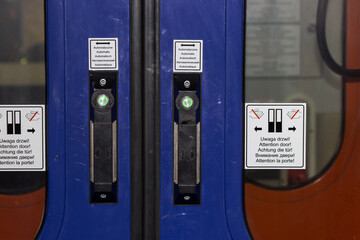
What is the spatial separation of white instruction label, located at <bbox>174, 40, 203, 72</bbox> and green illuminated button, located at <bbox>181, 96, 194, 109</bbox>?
122 millimetres

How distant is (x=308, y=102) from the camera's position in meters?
1.98

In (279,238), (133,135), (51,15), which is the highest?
(51,15)

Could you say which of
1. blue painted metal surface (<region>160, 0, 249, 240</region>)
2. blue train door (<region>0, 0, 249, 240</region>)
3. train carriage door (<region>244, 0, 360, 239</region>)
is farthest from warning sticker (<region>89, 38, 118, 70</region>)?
train carriage door (<region>244, 0, 360, 239</region>)

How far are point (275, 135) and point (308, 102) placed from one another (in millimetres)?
200

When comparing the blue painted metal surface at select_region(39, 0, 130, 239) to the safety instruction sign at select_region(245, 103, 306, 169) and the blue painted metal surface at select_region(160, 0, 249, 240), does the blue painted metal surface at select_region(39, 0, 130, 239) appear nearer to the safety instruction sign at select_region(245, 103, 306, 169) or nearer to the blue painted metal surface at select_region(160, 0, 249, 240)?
the blue painted metal surface at select_region(160, 0, 249, 240)

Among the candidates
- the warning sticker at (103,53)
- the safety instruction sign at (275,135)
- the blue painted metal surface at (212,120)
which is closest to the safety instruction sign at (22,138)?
the warning sticker at (103,53)

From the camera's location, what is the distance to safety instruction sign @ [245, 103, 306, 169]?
77.5 inches

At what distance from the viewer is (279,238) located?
200 centimetres

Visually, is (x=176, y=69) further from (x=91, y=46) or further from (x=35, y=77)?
(x=35, y=77)

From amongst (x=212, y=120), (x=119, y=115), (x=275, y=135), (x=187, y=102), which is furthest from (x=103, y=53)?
(x=275, y=135)

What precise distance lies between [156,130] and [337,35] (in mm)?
864

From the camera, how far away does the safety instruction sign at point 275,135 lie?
1970 mm

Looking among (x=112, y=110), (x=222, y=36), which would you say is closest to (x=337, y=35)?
(x=222, y=36)

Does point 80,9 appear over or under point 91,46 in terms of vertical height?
over
